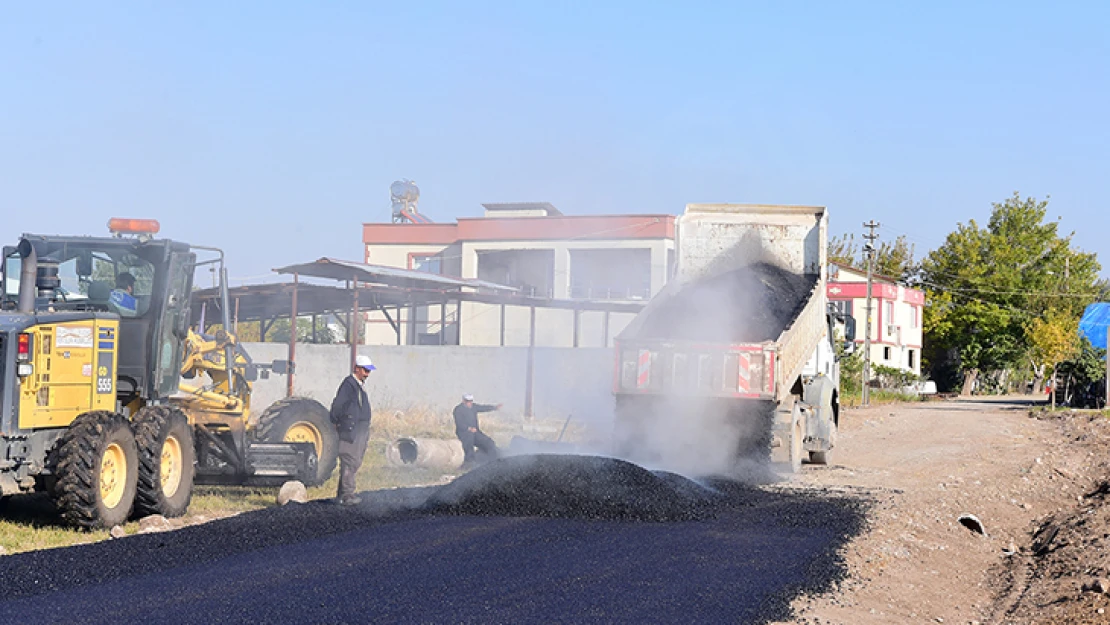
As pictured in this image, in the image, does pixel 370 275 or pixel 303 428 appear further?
pixel 370 275

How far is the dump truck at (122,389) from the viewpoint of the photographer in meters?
10.6

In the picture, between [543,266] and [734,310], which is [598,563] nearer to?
[734,310]

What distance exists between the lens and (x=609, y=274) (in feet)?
146

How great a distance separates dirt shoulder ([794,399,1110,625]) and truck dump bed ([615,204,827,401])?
1.72 m

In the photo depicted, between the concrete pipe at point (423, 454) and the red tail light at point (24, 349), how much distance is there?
7729mm

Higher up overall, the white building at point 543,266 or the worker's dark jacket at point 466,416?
the white building at point 543,266

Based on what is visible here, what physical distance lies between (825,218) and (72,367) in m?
12.0

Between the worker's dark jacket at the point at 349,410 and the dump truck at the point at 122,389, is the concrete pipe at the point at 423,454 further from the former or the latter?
the worker's dark jacket at the point at 349,410

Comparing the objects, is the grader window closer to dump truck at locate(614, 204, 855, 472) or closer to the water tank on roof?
dump truck at locate(614, 204, 855, 472)

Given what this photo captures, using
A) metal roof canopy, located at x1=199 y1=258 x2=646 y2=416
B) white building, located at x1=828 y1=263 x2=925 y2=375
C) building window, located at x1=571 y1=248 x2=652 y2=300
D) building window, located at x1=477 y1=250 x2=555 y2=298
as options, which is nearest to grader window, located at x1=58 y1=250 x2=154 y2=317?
metal roof canopy, located at x1=199 y1=258 x2=646 y2=416

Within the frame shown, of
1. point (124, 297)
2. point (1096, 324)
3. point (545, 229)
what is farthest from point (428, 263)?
point (124, 297)

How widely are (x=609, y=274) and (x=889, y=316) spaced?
26522mm

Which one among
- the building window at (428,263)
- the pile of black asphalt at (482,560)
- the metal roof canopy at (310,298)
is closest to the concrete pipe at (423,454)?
the pile of black asphalt at (482,560)

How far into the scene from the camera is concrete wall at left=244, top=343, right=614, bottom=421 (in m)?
29.3
